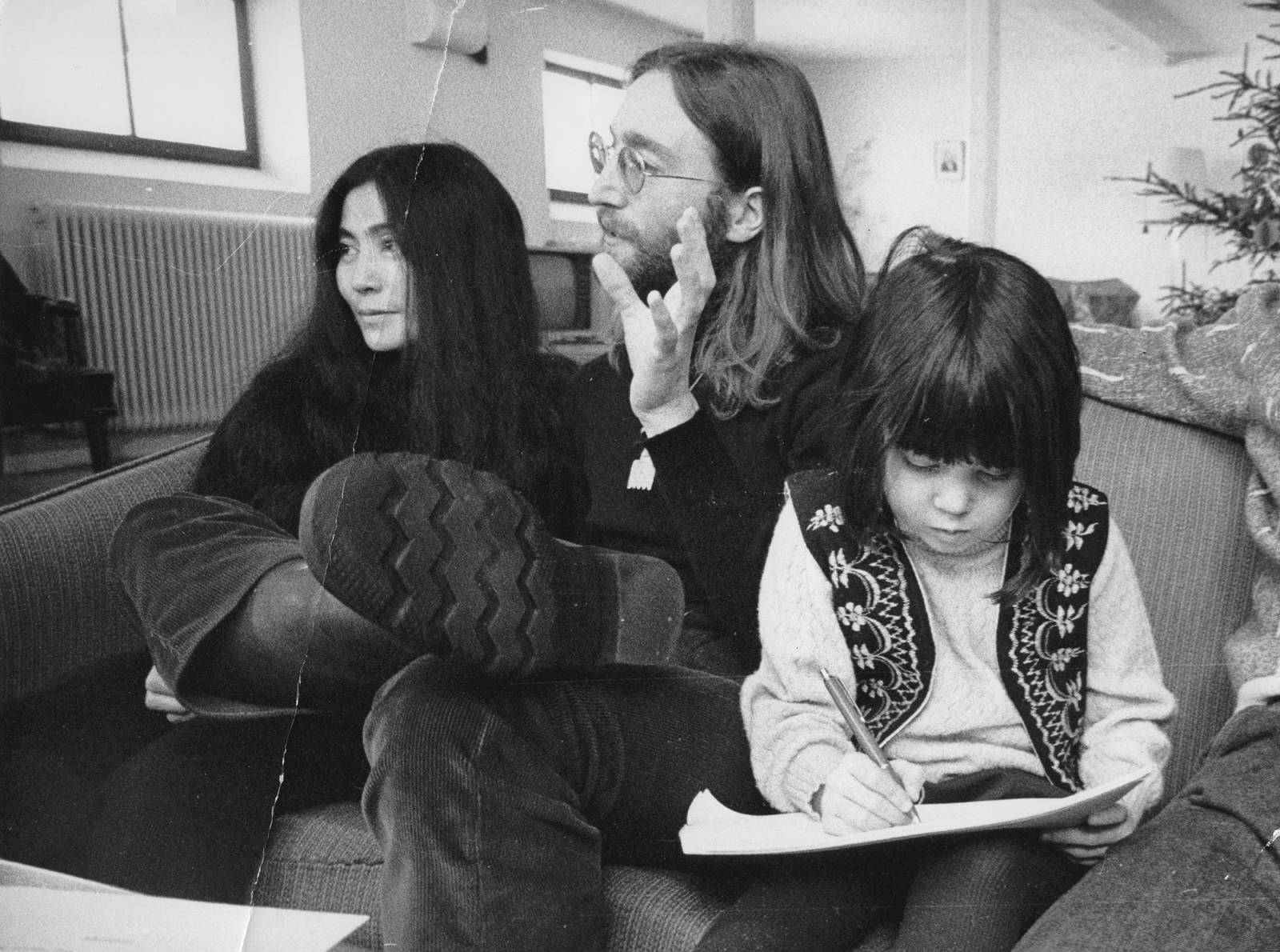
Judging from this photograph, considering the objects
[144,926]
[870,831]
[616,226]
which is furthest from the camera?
[144,926]

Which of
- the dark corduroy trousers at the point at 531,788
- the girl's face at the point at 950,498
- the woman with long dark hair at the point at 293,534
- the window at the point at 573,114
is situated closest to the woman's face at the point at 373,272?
the woman with long dark hair at the point at 293,534

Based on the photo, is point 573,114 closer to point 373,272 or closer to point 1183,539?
point 373,272

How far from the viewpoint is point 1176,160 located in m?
0.84

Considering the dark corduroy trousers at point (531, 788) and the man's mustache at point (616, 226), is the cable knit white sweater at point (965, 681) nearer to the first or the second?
the dark corduroy trousers at point (531, 788)

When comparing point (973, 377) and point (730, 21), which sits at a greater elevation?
point (730, 21)

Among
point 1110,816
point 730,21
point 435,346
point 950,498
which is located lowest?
point 1110,816

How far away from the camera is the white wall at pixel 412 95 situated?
2.72 ft

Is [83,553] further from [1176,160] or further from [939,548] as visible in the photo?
[1176,160]

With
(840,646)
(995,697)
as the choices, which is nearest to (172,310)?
(840,646)

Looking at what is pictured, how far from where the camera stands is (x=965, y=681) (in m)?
0.82

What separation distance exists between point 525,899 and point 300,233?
20.5 inches

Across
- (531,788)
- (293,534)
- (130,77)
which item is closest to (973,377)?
(531,788)

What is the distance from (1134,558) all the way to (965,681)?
0.26 m

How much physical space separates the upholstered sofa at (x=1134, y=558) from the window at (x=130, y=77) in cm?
25
